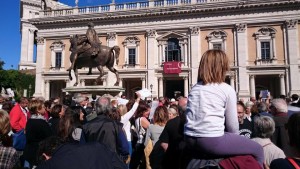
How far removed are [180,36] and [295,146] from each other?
33387mm

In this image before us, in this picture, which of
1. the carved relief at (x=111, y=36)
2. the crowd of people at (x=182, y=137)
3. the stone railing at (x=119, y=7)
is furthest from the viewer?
the carved relief at (x=111, y=36)

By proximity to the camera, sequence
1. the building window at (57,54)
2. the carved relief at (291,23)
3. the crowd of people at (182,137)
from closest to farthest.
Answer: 1. the crowd of people at (182,137)
2. the carved relief at (291,23)
3. the building window at (57,54)

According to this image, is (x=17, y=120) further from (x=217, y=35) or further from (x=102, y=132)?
(x=217, y=35)

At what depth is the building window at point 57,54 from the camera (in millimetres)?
39062

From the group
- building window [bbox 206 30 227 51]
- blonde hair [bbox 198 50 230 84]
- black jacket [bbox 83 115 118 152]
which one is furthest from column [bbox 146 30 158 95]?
blonde hair [bbox 198 50 230 84]

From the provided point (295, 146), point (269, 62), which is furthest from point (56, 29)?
point (295, 146)

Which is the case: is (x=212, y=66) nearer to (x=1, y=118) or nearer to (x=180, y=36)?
(x=1, y=118)

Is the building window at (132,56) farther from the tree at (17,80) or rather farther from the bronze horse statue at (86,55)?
the bronze horse statue at (86,55)

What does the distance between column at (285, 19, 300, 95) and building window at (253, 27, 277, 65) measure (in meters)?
1.60

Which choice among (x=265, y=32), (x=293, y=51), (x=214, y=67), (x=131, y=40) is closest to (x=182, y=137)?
(x=214, y=67)

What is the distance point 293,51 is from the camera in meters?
31.2

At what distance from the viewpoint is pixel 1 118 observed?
409 centimetres

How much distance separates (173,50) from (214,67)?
33.2m

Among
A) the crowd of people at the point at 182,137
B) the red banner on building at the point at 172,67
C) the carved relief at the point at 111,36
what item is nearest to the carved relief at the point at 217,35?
the red banner on building at the point at 172,67
